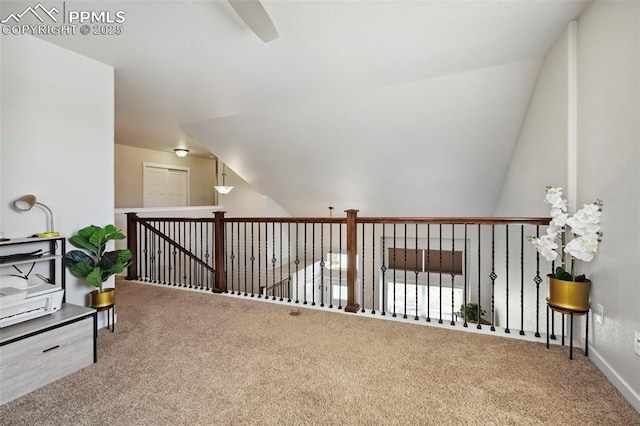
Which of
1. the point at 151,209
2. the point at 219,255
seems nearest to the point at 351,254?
the point at 219,255

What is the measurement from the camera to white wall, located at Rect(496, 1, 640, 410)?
1.64 meters

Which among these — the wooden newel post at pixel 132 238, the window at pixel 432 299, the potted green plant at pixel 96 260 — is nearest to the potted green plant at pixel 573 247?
the potted green plant at pixel 96 260

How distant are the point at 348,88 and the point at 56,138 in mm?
2749

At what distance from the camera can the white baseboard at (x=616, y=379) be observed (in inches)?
64.0

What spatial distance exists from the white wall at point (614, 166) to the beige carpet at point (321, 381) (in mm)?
272

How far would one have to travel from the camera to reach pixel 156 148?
6430 mm

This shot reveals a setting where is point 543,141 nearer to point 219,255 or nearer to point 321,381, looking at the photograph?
point 321,381

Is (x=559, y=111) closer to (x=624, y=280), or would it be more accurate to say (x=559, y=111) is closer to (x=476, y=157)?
(x=624, y=280)

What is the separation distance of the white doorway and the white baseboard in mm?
7386

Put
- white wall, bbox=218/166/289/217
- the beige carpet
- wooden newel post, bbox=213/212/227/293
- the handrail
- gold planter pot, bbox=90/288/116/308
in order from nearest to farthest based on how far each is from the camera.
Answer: the beige carpet
gold planter pot, bbox=90/288/116/308
the handrail
wooden newel post, bbox=213/212/227/293
white wall, bbox=218/166/289/217

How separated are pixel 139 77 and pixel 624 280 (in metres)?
4.19

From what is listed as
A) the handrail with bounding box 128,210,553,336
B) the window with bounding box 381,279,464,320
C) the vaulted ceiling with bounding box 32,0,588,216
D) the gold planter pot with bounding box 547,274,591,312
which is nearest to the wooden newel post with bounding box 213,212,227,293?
the handrail with bounding box 128,210,553,336

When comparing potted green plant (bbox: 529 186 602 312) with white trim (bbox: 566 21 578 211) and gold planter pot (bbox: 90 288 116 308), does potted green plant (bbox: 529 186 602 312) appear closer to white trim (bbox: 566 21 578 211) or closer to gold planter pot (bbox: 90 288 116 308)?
white trim (bbox: 566 21 578 211)

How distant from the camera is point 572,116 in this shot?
2.29 metres
